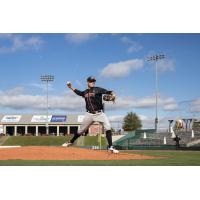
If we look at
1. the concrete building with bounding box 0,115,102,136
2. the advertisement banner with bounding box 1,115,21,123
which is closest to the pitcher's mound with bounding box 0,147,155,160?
the concrete building with bounding box 0,115,102,136

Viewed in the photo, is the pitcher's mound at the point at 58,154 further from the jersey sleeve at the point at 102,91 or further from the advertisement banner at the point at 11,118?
the advertisement banner at the point at 11,118

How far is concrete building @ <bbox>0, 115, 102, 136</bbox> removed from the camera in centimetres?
1534

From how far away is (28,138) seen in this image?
18.3 m

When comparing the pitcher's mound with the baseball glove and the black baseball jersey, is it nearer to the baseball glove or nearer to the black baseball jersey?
the black baseball jersey

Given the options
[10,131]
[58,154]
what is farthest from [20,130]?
[58,154]

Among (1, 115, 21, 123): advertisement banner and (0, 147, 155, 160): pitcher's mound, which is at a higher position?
(1, 115, 21, 123): advertisement banner

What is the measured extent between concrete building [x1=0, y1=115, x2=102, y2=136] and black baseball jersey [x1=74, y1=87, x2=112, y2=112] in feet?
9.40

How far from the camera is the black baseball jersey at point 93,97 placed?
1155 centimetres

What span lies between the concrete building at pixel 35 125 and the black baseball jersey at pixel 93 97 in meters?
2.86

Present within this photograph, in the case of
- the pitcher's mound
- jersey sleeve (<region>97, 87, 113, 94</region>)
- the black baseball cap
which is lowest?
the pitcher's mound
